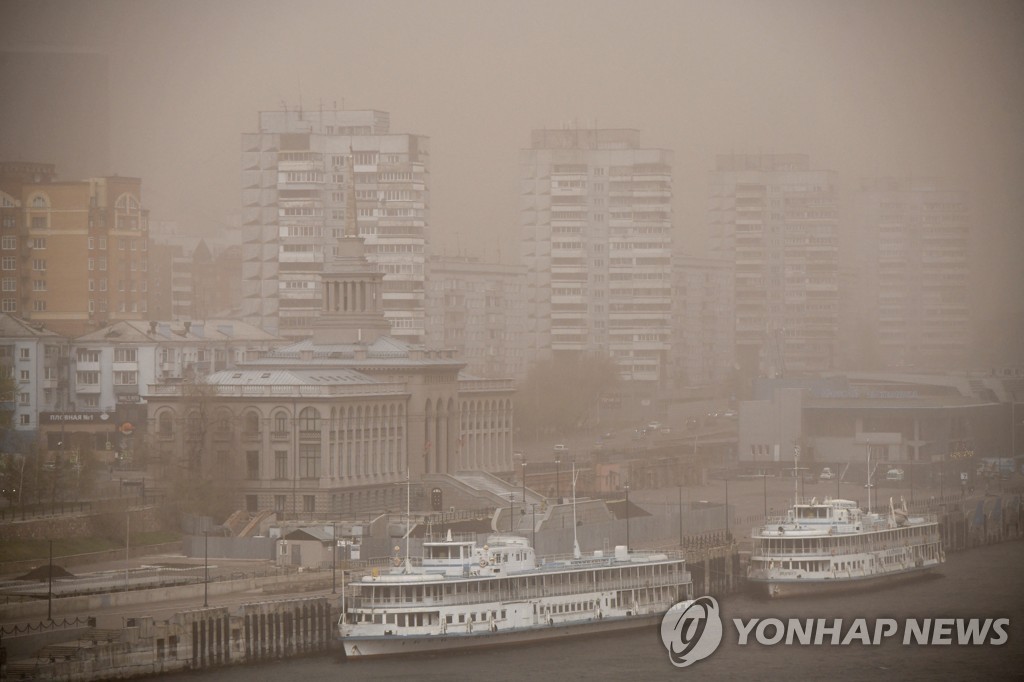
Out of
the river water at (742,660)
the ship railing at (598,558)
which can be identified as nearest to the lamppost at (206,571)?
the river water at (742,660)

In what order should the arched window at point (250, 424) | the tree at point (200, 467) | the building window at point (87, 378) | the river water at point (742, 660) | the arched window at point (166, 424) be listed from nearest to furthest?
the river water at point (742, 660) < the tree at point (200, 467) < the arched window at point (250, 424) < the arched window at point (166, 424) < the building window at point (87, 378)

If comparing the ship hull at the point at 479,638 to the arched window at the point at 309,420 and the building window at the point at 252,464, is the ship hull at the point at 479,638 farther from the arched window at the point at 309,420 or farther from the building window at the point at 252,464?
the building window at the point at 252,464

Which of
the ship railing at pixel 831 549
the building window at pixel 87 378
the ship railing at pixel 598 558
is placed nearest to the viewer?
the ship railing at pixel 598 558

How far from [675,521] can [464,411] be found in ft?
73.2

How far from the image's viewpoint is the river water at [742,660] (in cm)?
10456

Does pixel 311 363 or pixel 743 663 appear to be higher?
pixel 311 363

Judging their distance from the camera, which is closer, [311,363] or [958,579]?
[958,579]

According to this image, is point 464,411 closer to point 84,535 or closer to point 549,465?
point 549,465

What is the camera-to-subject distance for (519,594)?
369ft

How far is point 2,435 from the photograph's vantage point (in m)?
164

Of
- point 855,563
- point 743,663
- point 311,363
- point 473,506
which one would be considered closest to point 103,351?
point 311,363
